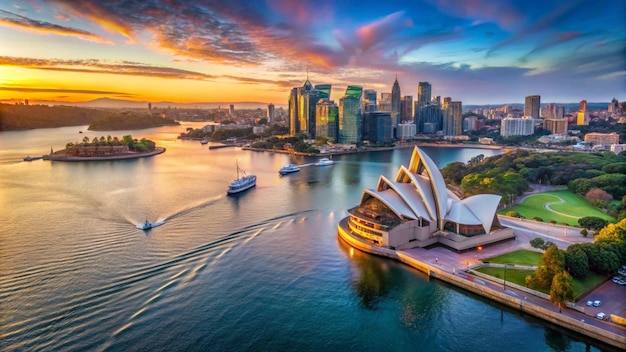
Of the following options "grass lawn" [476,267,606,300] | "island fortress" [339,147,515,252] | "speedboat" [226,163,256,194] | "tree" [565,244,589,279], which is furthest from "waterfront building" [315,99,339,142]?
"tree" [565,244,589,279]

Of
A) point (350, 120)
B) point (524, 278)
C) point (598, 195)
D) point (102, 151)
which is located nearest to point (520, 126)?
point (350, 120)

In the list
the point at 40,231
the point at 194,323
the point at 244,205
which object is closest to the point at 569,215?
the point at 244,205

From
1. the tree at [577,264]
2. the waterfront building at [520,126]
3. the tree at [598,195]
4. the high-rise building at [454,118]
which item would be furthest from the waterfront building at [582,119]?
the tree at [577,264]

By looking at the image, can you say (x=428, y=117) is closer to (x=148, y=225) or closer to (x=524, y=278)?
(x=148, y=225)

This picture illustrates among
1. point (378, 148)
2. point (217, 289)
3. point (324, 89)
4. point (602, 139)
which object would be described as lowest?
point (217, 289)

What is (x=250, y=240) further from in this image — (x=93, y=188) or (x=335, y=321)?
(x=93, y=188)

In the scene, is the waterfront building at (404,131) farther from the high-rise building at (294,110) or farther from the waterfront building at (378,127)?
the high-rise building at (294,110)
